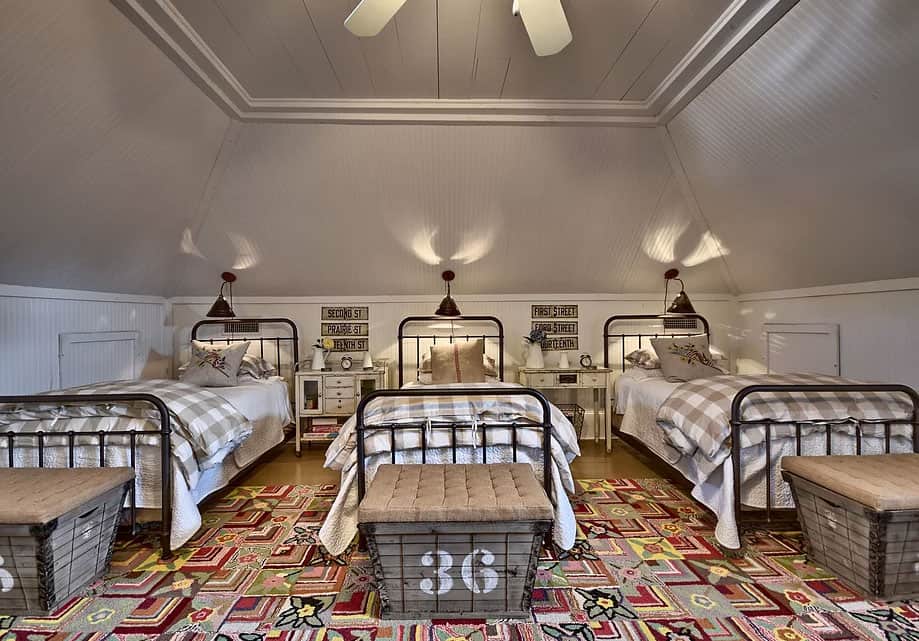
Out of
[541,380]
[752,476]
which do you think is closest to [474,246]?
[541,380]

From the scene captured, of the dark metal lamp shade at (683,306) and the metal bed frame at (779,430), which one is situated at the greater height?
the dark metal lamp shade at (683,306)

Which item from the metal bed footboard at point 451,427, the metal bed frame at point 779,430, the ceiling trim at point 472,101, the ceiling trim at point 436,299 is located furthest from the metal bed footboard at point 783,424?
the ceiling trim at point 436,299

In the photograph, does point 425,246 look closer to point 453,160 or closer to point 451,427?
point 453,160

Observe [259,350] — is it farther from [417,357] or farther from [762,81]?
[762,81]

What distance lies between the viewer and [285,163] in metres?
3.94

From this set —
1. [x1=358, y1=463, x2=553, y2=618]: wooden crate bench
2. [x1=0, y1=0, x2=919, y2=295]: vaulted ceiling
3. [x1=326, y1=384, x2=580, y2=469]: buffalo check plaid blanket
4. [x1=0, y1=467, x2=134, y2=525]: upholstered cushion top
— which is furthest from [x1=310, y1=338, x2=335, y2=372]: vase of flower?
[x1=358, y1=463, x2=553, y2=618]: wooden crate bench

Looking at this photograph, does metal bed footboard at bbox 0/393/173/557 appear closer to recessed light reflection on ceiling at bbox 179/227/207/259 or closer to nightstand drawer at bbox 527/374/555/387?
recessed light reflection on ceiling at bbox 179/227/207/259

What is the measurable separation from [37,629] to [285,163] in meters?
3.08

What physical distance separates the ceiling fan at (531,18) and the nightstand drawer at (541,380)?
3092 mm

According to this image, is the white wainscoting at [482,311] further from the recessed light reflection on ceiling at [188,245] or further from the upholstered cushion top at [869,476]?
the upholstered cushion top at [869,476]

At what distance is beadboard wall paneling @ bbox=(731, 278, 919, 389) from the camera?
3301mm

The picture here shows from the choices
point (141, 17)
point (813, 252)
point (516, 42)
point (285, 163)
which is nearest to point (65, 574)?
point (141, 17)

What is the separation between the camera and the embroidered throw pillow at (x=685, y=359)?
13.6ft

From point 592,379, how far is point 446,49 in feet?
10.0
